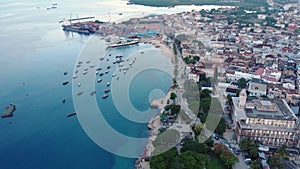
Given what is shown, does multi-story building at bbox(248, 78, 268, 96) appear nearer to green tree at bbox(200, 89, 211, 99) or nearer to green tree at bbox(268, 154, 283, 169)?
green tree at bbox(200, 89, 211, 99)

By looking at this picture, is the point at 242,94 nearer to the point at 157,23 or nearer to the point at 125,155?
the point at 125,155

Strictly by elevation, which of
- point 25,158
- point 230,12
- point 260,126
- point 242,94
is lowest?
point 25,158

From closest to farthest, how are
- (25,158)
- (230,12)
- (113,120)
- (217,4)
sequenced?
(25,158)
(113,120)
(230,12)
(217,4)

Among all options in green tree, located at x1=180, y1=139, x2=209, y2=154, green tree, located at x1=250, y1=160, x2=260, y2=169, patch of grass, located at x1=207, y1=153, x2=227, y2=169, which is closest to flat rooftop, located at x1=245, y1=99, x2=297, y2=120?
green tree, located at x1=250, y1=160, x2=260, y2=169

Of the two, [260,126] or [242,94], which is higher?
[242,94]

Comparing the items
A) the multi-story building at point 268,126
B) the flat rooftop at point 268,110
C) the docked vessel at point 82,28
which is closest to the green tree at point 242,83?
the flat rooftop at point 268,110

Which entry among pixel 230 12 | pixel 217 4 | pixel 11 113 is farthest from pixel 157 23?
pixel 11 113
